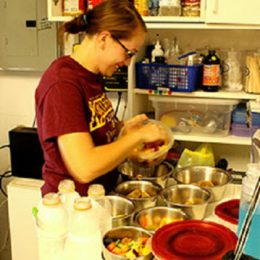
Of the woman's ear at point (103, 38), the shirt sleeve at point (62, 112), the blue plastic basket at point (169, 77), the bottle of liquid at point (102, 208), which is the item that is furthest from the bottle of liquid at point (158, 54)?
the bottle of liquid at point (102, 208)

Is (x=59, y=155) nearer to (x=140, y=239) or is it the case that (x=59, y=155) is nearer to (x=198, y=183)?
(x=140, y=239)

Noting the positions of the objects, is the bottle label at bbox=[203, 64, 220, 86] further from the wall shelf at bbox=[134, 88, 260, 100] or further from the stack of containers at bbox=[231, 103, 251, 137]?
the stack of containers at bbox=[231, 103, 251, 137]

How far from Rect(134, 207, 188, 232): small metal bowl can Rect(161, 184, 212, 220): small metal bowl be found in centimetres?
3

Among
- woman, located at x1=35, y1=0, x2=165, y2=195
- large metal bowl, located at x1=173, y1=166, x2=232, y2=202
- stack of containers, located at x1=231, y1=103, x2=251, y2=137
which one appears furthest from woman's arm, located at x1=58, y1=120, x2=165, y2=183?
stack of containers, located at x1=231, y1=103, x2=251, y2=137

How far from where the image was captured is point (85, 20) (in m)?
1.57

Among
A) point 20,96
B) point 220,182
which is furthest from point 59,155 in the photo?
point 20,96

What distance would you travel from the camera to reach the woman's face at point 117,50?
154cm

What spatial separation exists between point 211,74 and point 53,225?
1.21 metres

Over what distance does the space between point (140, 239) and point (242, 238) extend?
54cm

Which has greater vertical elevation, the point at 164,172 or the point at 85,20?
the point at 85,20

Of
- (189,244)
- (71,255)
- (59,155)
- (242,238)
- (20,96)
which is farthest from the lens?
(20,96)

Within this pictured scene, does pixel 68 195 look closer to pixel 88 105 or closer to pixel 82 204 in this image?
pixel 82 204

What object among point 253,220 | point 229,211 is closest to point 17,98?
point 229,211

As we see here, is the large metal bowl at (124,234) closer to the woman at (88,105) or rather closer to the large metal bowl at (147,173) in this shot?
the woman at (88,105)
